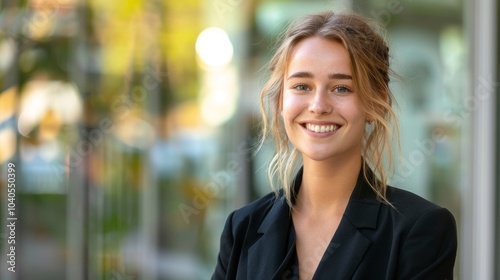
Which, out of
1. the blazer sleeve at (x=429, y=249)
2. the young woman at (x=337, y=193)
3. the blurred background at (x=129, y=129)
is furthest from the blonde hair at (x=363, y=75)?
the blurred background at (x=129, y=129)

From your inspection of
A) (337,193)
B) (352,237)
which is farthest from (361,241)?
(337,193)

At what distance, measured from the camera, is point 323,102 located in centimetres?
169

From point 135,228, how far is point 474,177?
8.50 ft

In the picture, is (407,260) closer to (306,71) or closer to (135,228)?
(306,71)

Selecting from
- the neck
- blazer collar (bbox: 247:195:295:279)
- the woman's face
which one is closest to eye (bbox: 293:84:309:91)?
the woman's face

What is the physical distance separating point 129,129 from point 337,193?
4619 millimetres

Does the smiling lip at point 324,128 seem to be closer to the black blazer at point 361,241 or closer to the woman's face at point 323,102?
the woman's face at point 323,102

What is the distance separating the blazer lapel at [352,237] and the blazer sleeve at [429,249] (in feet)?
0.33

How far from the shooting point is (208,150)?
6.18 metres

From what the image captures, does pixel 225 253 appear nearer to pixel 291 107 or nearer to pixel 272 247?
pixel 272 247

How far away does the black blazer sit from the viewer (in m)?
1.63

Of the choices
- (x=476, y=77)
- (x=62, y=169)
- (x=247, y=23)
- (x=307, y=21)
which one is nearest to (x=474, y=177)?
(x=476, y=77)

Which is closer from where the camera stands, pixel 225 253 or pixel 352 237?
pixel 352 237

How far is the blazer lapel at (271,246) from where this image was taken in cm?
178
